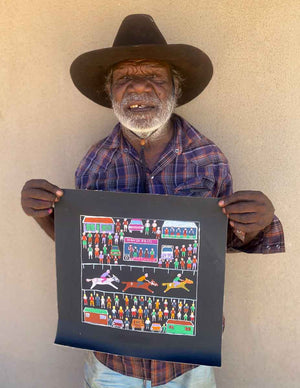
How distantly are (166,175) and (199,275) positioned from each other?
0.50 metres

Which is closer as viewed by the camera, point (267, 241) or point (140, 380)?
point (267, 241)

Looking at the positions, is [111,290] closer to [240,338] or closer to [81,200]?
[81,200]

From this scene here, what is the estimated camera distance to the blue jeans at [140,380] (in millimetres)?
1832

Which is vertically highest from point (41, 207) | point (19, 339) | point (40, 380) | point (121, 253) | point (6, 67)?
point (6, 67)

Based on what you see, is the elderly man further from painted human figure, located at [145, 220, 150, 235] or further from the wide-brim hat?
painted human figure, located at [145, 220, 150, 235]

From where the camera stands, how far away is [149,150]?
6.31ft

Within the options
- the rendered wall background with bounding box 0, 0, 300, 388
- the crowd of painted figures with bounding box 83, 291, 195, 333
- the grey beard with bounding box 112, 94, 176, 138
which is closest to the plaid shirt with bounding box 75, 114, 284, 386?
the grey beard with bounding box 112, 94, 176, 138

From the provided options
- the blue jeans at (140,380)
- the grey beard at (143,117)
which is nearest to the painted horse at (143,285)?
the blue jeans at (140,380)

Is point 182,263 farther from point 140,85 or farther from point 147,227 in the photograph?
point 140,85

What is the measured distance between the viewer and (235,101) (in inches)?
84.0

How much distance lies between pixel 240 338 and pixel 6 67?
208 centimetres

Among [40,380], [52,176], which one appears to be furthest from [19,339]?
[52,176]

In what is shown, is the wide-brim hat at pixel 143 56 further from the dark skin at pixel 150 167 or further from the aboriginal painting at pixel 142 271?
the aboriginal painting at pixel 142 271

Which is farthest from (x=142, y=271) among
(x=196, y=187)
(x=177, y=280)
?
(x=196, y=187)
